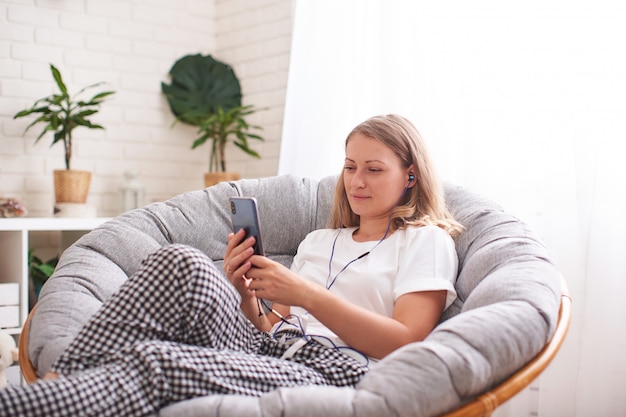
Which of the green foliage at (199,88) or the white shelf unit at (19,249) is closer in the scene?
the white shelf unit at (19,249)

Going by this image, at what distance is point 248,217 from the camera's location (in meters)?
1.74

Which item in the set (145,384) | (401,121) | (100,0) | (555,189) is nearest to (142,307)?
(145,384)

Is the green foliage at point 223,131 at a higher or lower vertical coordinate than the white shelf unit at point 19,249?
higher

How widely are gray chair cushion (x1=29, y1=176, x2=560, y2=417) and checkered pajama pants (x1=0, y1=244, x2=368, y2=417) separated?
0.22ft

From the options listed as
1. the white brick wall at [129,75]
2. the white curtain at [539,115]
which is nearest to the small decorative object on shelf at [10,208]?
the white brick wall at [129,75]

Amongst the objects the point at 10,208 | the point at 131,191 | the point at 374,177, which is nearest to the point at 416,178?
the point at 374,177

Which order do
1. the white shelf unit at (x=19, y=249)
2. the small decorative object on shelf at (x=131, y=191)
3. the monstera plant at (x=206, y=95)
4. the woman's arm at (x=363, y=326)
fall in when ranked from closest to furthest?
the woman's arm at (x=363, y=326), the white shelf unit at (x=19, y=249), the small decorative object on shelf at (x=131, y=191), the monstera plant at (x=206, y=95)

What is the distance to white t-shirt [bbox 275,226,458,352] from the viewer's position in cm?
181

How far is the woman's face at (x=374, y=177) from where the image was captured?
1951 millimetres

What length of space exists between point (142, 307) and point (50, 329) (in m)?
0.38

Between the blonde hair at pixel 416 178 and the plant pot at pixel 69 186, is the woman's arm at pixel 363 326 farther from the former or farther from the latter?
the plant pot at pixel 69 186

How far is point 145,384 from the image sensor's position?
136 cm

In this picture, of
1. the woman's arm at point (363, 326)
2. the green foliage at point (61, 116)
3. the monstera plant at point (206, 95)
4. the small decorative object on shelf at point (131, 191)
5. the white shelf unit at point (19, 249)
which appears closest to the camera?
the woman's arm at point (363, 326)

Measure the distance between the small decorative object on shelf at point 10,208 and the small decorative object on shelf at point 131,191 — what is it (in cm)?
57
